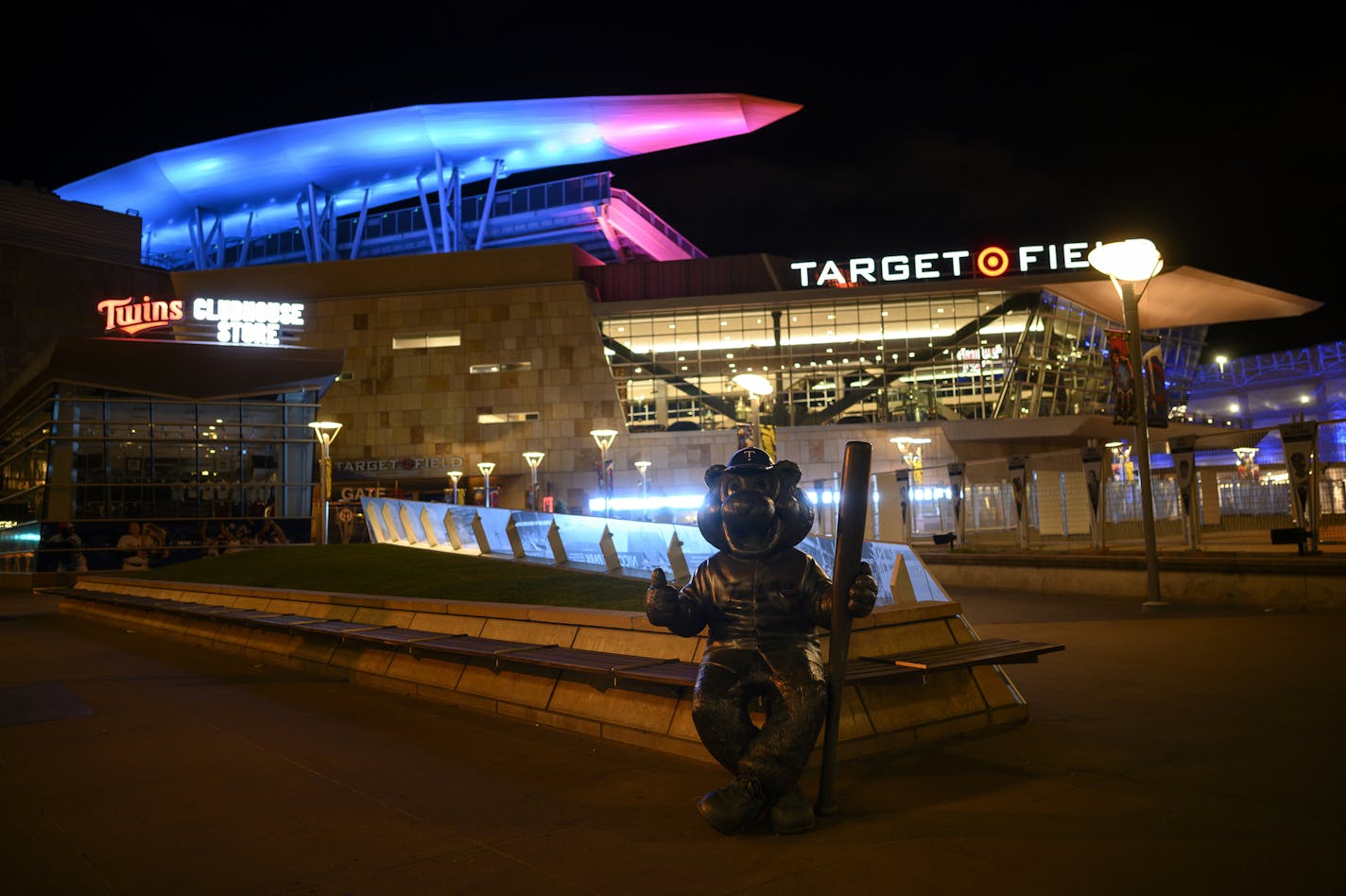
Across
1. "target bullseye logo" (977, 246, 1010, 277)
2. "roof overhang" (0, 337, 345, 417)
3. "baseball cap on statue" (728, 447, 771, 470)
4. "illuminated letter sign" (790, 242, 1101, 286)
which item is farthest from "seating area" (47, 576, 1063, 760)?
"target bullseye logo" (977, 246, 1010, 277)

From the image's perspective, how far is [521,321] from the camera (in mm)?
53781

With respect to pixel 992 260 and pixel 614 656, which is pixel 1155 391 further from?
pixel 992 260

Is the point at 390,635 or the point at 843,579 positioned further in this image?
the point at 390,635

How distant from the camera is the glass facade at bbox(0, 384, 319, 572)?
33.5 m

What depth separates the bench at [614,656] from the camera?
5871mm

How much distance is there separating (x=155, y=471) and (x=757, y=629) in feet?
116

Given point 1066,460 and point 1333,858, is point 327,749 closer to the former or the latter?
point 1333,858

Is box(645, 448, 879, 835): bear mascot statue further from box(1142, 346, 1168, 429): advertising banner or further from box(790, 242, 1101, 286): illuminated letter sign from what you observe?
box(790, 242, 1101, 286): illuminated letter sign

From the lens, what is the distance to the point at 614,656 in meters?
7.11

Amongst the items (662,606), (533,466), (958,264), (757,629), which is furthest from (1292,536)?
(958,264)

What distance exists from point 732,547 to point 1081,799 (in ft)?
6.95

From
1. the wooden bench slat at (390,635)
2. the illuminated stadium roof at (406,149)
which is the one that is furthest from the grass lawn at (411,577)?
the illuminated stadium roof at (406,149)

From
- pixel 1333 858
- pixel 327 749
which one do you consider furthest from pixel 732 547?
pixel 327 749

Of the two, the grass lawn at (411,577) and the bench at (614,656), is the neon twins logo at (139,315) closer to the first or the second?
the grass lawn at (411,577)
